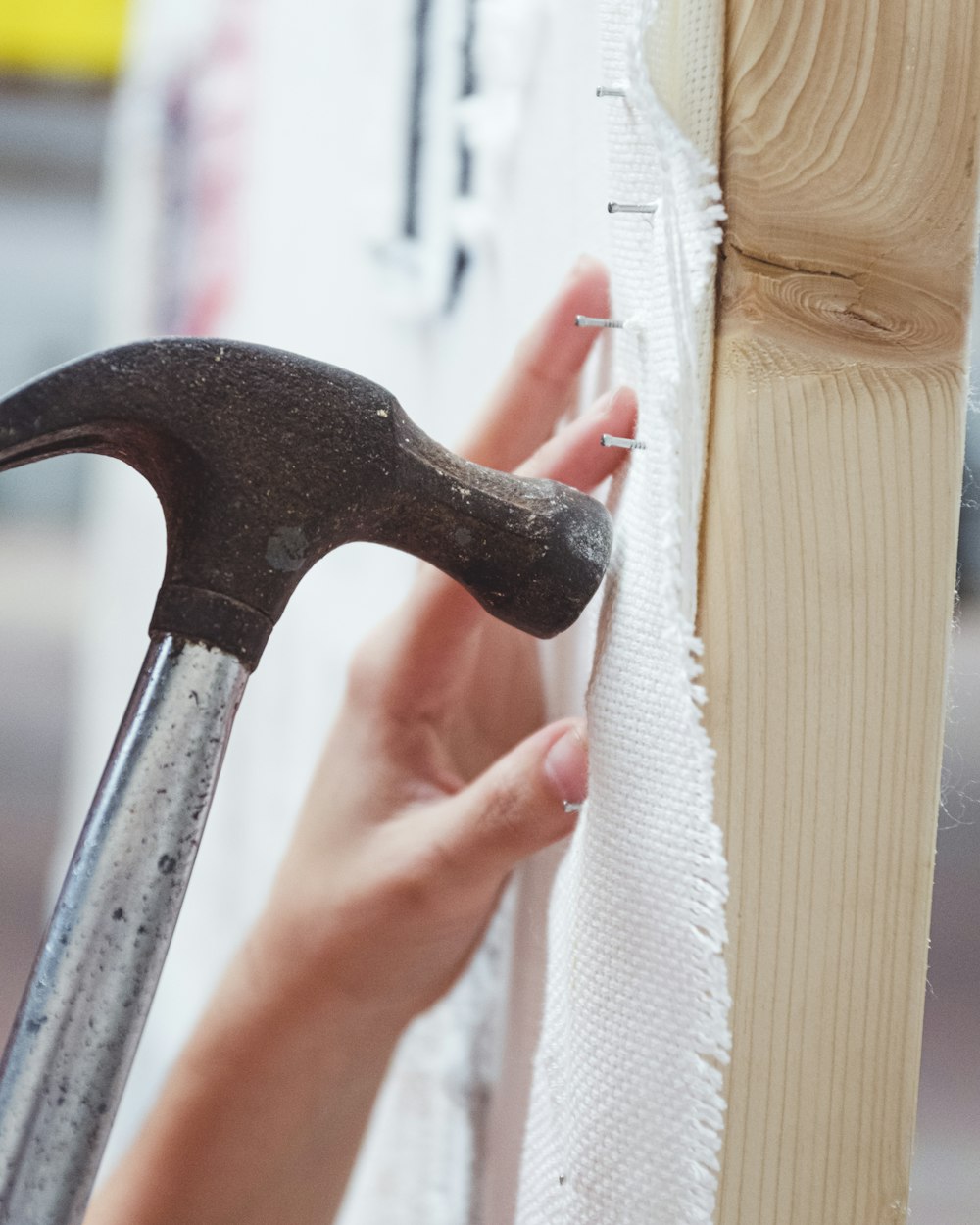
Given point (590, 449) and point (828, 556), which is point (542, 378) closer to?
point (590, 449)

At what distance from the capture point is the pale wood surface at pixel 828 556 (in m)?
0.31

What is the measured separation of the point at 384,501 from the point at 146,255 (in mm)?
1779

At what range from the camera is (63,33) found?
2.93 m

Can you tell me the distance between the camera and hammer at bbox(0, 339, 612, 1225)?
0.94 feet

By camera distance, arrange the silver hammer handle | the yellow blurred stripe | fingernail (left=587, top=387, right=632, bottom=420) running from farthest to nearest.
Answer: the yellow blurred stripe, fingernail (left=587, top=387, right=632, bottom=420), the silver hammer handle

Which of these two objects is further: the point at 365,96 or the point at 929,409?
the point at 365,96

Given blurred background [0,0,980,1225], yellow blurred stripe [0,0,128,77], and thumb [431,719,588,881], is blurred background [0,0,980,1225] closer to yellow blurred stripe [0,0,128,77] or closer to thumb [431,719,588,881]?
yellow blurred stripe [0,0,128,77]

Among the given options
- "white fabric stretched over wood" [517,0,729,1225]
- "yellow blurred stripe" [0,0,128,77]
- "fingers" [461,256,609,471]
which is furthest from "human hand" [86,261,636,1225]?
"yellow blurred stripe" [0,0,128,77]

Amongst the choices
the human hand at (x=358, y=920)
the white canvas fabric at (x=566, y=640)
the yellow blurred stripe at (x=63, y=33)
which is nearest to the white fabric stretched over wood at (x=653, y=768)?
the white canvas fabric at (x=566, y=640)

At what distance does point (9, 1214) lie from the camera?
0.92ft

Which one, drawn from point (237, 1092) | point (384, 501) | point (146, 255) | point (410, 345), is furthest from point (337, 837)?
point (146, 255)

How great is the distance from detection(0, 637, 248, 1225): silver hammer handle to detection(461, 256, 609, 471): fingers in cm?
22

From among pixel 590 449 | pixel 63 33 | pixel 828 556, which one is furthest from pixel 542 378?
pixel 63 33

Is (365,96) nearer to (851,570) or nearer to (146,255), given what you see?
(851,570)
